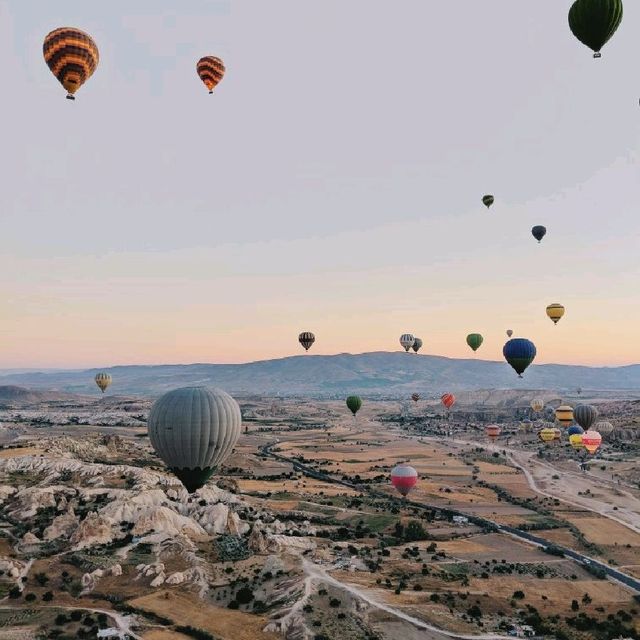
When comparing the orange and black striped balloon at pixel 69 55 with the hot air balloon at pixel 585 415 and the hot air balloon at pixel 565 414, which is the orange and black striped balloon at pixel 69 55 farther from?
the hot air balloon at pixel 565 414

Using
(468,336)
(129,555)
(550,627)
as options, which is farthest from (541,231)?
(129,555)

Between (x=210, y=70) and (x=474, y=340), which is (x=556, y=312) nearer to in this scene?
(x=474, y=340)

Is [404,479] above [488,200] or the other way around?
the other way around

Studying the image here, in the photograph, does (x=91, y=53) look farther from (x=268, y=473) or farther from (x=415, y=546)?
(x=268, y=473)

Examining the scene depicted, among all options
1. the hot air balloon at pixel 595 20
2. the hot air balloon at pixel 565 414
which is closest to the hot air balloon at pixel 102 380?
the hot air balloon at pixel 565 414

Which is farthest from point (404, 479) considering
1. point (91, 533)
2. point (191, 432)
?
point (91, 533)

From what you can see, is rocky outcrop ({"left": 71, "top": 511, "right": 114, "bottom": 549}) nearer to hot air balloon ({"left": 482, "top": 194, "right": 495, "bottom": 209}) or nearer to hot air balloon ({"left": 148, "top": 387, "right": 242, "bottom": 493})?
hot air balloon ({"left": 148, "top": 387, "right": 242, "bottom": 493})

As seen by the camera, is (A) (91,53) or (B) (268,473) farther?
(B) (268,473)
